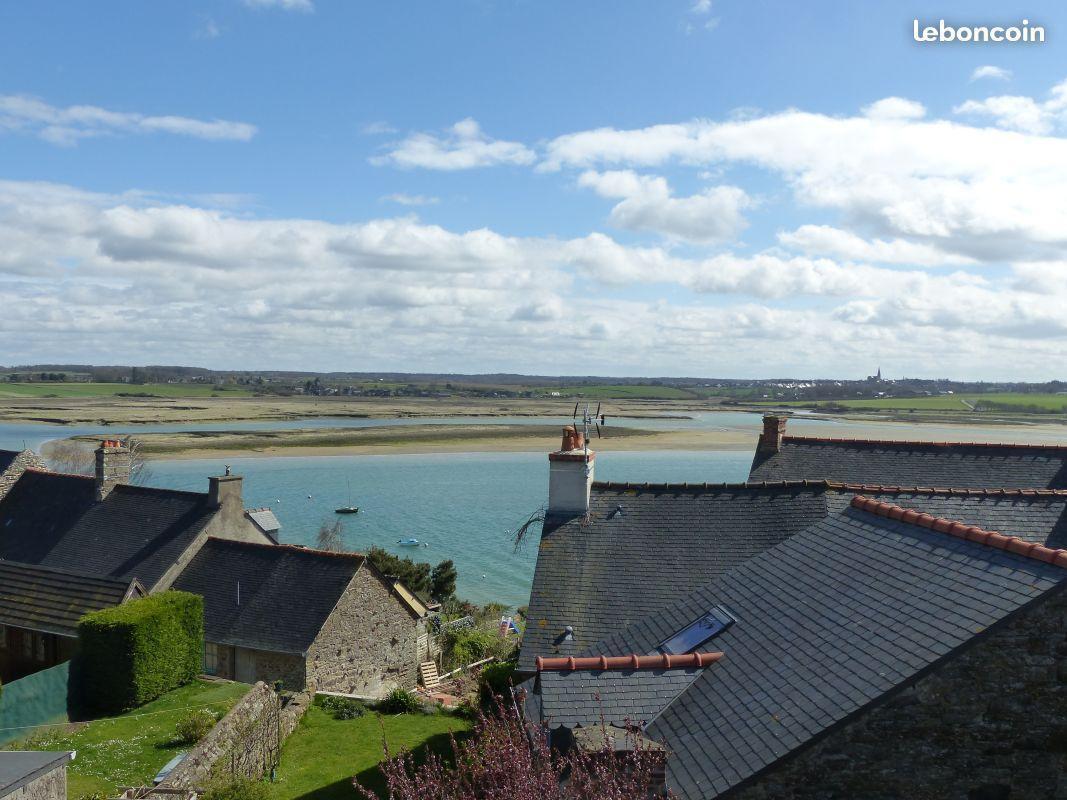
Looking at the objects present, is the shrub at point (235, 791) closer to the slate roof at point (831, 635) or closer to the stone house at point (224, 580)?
the slate roof at point (831, 635)

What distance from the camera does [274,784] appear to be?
12.9m

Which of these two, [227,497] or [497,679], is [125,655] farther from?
[227,497]

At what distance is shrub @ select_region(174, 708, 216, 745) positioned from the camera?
1372cm

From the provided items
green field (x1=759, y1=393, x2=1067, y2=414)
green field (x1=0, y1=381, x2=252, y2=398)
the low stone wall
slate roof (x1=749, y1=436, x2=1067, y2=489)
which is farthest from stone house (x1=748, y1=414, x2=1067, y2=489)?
green field (x1=0, y1=381, x2=252, y2=398)

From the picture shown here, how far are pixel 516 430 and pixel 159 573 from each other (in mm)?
88258

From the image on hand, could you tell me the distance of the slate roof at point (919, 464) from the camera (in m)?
18.2

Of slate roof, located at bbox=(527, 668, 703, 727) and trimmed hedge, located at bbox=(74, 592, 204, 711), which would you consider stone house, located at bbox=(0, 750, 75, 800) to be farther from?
trimmed hedge, located at bbox=(74, 592, 204, 711)

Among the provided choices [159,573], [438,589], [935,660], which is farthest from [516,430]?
[935,660]

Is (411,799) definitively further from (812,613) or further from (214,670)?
(214,670)

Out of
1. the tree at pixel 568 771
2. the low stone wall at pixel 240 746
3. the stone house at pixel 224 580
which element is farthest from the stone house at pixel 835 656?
the stone house at pixel 224 580

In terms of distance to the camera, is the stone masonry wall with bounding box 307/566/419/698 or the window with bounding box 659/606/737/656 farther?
the stone masonry wall with bounding box 307/566/419/698

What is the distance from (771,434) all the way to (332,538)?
82.6 feet

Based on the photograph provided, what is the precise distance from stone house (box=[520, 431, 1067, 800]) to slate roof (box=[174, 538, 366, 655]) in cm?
856

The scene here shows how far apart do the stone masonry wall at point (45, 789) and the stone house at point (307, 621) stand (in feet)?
28.5
